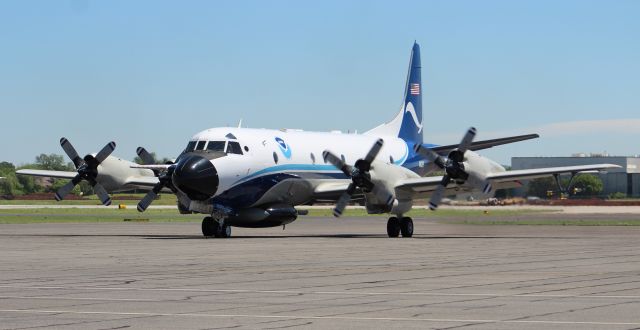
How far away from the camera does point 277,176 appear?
42656mm

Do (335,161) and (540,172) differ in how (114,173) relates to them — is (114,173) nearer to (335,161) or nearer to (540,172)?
(335,161)

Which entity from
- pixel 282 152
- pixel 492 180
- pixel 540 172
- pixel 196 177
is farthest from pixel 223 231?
pixel 540 172

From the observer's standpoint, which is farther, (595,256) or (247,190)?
(247,190)

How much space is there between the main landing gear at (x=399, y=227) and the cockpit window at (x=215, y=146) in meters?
7.91

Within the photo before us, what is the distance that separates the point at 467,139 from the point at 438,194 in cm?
242

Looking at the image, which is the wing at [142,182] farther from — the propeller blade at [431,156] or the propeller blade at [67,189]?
the propeller blade at [431,156]

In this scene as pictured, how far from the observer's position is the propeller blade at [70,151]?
4347 centimetres

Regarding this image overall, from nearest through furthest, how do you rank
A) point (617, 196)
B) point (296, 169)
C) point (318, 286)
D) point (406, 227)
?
point (318, 286), point (296, 169), point (406, 227), point (617, 196)

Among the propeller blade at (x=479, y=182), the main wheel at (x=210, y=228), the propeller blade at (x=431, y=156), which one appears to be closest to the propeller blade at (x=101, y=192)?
the main wheel at (x=210, y=228)

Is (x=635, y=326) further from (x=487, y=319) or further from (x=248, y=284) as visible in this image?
(x=248, y=284)

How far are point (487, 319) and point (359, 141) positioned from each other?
34289 mm

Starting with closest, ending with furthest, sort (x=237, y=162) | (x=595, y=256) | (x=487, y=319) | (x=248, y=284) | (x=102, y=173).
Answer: (x=487, y=319) < (x=248, y=284) < (x=595, y=256) < (x=237, y=162) < (x=102, y=173)

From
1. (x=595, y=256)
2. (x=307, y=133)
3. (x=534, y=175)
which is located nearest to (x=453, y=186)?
(x=534, y=175)

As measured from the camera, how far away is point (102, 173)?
144 ft
